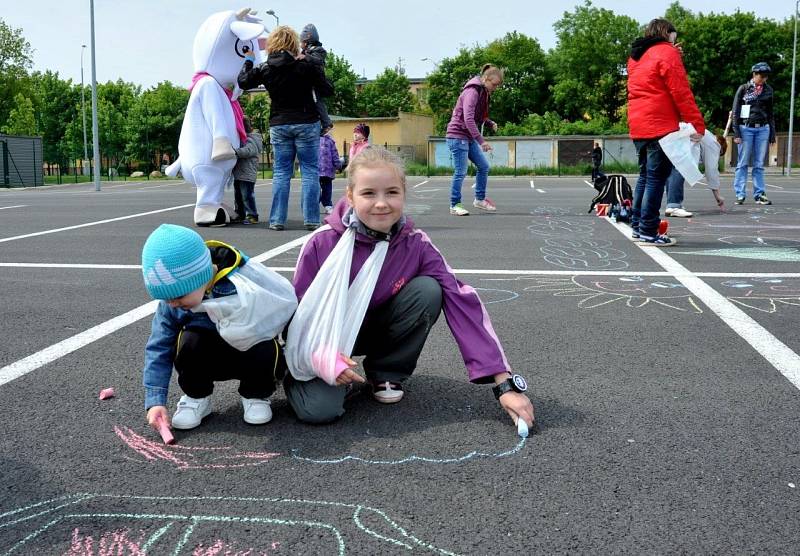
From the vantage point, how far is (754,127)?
1232 centimetres

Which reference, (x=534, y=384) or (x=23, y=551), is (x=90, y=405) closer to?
(x=23, y=551)

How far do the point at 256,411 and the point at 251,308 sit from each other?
452mm

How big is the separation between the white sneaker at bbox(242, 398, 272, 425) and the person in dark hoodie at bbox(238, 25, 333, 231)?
19.5 ft

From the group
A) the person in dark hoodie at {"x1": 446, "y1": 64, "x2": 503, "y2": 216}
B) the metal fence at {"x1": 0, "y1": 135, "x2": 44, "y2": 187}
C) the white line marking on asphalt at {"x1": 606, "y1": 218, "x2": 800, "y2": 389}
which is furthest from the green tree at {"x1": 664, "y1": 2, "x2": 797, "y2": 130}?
the white line marking on asphalt at {"x1": 606, "y1": 218, "x2": 800, "y2": 389}

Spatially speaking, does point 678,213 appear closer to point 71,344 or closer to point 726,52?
point 71,344

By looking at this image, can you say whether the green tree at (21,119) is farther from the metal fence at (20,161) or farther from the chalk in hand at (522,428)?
the chalk in hand at (522,428)

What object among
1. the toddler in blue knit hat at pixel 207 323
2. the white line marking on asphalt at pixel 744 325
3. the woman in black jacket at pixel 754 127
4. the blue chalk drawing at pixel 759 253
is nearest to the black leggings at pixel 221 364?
the toddler in blue knit hat at pixel 207 323

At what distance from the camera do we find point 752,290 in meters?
5.36

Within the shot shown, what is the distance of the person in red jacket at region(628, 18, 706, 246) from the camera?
284 inches

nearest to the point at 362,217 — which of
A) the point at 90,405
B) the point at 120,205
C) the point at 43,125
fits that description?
the point at 90,405

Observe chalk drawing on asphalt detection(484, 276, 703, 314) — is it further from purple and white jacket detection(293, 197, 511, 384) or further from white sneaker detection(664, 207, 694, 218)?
white sneaker detection(664, 207, 694, 218)

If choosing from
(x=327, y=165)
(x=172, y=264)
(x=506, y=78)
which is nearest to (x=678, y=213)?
(x=327, y=165)

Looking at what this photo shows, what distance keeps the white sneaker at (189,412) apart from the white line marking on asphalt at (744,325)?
2.42m

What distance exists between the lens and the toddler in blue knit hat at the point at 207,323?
2600mm
